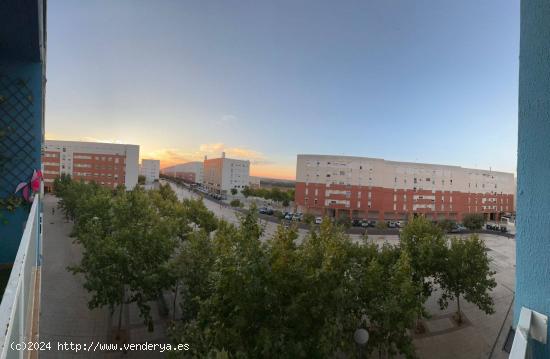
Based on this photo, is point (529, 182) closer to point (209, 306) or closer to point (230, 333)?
point (230, 333)

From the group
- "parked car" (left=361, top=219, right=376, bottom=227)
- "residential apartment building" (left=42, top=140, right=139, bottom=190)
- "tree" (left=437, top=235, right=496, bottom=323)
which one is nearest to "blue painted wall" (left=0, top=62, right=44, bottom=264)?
"tree" (left=437, top=235, right=496, bottom=323)

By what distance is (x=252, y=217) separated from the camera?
5.25 metres

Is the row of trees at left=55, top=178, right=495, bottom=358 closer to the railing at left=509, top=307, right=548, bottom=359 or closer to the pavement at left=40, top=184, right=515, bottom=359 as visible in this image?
the pavement at left=40, top=184, right=515, bottom=359

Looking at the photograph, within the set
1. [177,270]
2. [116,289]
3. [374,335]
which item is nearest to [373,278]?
[374,335]

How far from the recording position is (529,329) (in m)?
1.05

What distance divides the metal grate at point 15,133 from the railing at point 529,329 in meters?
5.79

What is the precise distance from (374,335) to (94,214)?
11692 mm

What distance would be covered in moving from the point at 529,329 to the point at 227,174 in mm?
70973

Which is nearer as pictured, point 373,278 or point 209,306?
point 209,306

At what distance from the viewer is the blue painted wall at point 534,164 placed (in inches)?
40.6

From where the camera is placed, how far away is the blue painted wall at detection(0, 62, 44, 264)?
14.4 ft

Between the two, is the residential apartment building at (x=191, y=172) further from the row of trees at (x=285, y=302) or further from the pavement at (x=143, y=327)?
the row of trees at (x=285, y=302)

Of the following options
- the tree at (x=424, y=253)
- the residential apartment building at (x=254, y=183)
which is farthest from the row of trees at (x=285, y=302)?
the residential apartment building at (x=254, y=183)

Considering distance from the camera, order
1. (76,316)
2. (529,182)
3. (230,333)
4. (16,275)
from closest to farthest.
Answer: (529,182) < (16,275) < (230,333) < (76,316)
